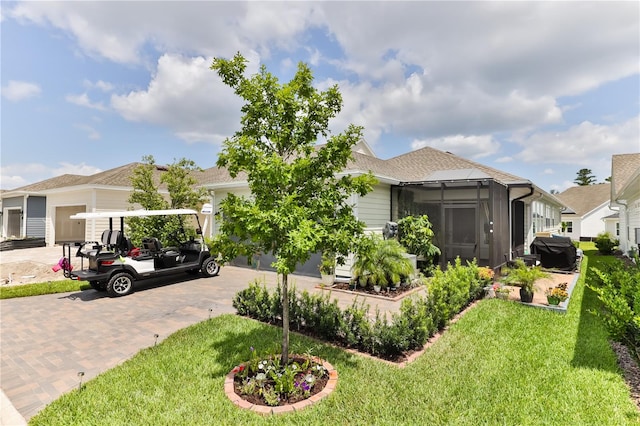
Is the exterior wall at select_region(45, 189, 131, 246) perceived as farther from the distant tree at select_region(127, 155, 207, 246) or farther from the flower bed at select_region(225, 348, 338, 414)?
the flower bed at select_region(225, 348, 338, 414)

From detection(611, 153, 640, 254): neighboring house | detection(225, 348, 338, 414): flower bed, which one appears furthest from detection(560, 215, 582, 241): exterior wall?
detection(225, 348, 338, 414): flower bed

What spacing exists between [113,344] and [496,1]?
958 centimetres

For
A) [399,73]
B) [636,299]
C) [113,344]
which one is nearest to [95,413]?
[113,344]

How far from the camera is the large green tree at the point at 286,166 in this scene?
128 inches

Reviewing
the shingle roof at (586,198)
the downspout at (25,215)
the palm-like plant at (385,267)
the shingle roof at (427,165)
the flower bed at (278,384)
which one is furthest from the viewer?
the shingle roof at (586,198)

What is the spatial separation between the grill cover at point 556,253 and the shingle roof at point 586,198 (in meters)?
25.0

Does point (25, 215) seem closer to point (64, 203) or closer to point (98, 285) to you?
point (64, 203)

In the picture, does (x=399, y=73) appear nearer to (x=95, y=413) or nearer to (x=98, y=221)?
(x=95, y=413)

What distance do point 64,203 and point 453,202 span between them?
69.6ft

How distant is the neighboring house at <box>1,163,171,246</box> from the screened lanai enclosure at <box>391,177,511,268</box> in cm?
1200

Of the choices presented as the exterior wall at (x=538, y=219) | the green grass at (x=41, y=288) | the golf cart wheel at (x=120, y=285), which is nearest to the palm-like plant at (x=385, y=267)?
the golf cart wheel at (x=120, y=285)

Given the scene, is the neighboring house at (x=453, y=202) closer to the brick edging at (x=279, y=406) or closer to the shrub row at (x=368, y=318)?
the shrub row at (x=368, y=318)

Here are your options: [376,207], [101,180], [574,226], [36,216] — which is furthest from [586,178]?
[36,216]

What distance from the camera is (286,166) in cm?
332
